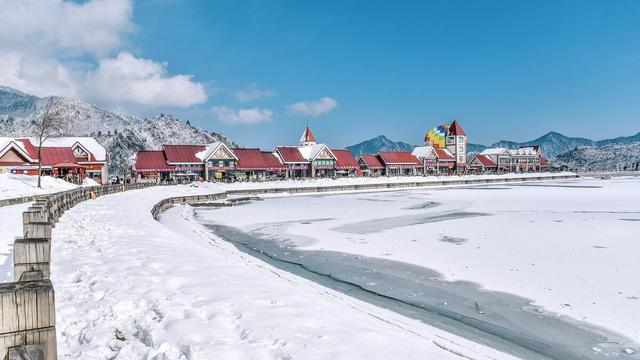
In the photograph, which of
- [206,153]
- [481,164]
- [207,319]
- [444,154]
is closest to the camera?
[207,319]

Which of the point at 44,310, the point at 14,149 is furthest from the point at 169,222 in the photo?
the point at 14,149

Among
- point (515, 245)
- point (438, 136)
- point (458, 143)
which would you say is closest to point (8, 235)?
point (515, 245)

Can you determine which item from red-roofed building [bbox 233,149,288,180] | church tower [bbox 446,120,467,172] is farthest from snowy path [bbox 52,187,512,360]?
church tower [bbox 446,120,467,172]

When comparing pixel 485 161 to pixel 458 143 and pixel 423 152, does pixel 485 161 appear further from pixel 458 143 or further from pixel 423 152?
pixel 423 152

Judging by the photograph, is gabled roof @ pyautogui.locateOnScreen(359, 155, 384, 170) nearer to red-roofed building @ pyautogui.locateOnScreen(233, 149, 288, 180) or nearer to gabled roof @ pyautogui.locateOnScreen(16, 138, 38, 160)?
red-roofed building @ pyautogui.locateOnScreen(233, 149, 288, 180)

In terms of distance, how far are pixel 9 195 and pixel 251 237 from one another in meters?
23.9

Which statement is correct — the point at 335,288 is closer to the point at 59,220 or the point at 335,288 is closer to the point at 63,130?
the point at 59,220

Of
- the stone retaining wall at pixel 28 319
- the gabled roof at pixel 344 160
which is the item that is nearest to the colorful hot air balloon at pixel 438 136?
the gabled roof at pixel 344 160

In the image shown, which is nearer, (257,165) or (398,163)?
(257,165)

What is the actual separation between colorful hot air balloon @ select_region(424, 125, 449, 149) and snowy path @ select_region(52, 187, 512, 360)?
11989 centimetres

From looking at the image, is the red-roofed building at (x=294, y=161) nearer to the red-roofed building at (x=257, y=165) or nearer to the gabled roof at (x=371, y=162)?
the red-roofed building at (x=257, y=165)

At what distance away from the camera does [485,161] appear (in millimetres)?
126438

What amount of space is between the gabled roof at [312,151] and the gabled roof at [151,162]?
2644 cm

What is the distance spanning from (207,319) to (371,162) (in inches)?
3754
